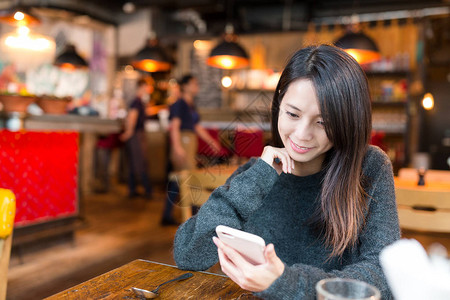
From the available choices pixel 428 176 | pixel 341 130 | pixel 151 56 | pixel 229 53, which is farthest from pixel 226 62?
pixel 341 130

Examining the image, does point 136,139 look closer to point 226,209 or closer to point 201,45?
point 201,45

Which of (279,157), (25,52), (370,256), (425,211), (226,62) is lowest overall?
(425,211)

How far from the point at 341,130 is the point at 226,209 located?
0.36m

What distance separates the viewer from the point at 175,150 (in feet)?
14.9

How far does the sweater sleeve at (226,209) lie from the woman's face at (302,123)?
0.10 m

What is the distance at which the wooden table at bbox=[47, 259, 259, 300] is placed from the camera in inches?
34.7

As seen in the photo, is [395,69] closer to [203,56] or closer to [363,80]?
[203,56]

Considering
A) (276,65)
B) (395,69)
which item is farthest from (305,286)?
(276,65)

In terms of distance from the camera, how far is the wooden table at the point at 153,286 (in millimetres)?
881

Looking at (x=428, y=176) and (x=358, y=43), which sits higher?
(x=358, y=43)

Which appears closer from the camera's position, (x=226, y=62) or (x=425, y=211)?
(x=425, y=211)

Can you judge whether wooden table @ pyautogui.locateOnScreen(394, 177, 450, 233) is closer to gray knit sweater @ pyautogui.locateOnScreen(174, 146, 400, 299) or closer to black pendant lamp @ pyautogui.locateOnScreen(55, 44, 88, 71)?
gray knit sweater @ pyautogui.locateOnScreen(174, 146, 400, 299)

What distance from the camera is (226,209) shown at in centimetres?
108

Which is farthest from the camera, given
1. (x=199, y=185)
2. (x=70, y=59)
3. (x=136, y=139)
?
(x=70, y=59)
